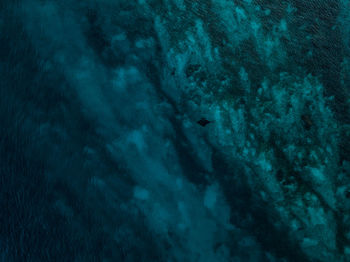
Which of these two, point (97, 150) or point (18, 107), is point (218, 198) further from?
point (18, 107)

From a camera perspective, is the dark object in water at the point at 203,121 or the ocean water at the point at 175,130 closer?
the ocean water at the point at 175,130

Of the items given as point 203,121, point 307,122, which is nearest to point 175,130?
point 203,121

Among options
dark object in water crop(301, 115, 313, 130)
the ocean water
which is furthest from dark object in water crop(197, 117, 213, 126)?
dark object in water crop(301, 115, 313, 130)

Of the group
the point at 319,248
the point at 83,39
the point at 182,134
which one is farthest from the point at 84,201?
the point at 319,248

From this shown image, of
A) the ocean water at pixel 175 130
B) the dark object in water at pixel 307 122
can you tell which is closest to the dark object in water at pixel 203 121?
the ocean water at pixel 175 130

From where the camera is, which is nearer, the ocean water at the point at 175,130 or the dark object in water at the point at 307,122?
the ocean water at the point at 175,130

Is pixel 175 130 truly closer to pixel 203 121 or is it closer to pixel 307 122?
pixel 203 121

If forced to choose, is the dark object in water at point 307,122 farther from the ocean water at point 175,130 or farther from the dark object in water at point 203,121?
the dark object in water at point 203,121

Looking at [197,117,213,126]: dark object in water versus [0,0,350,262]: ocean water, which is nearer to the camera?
[0,0,350,262]: ocean water

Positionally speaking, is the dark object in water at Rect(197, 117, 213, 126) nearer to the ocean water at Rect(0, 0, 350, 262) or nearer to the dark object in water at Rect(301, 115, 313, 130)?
the ocean water at Rect(0, 0, 350, 262)
